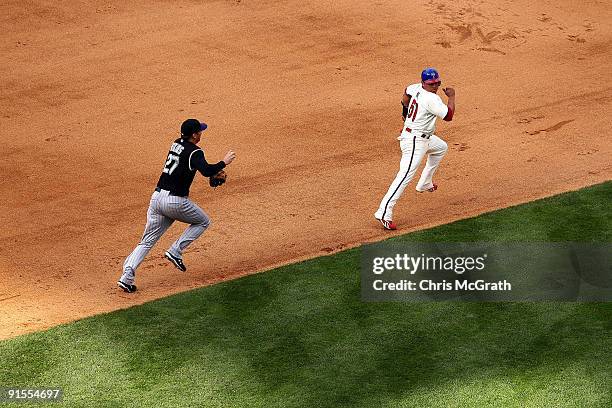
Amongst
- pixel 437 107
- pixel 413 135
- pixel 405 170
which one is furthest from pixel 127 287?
pixel 437 107

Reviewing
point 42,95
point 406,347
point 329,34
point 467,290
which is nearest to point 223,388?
point 406,347

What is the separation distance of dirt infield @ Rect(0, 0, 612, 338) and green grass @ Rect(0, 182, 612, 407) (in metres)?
0.68

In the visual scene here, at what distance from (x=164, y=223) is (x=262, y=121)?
5.15m

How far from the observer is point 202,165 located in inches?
516

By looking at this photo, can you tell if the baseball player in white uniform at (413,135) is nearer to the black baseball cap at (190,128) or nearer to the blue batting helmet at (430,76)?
the blue batting helmet at (430,76)

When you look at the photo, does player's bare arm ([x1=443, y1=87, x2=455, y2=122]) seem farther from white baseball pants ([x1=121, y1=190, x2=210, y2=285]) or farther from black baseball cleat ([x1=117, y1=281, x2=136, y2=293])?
black baseball cleat ([x1=117, y1=281, x2=136, y2=293])

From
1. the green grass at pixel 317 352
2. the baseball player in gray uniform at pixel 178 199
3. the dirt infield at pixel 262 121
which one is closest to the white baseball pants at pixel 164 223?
the baseball player in gray uniform at pixel 178 199

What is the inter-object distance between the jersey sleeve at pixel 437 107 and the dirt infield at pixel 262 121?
1.50m

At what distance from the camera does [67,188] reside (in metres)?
16.6

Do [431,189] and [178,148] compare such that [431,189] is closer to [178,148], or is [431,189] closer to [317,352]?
[178,148]

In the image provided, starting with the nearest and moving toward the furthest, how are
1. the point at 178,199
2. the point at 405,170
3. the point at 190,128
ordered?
the point at 190,128 → the point at 178,199 → the point at 405,170

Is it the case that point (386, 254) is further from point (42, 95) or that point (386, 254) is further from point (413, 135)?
point (42, 95)

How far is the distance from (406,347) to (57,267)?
4560 mm

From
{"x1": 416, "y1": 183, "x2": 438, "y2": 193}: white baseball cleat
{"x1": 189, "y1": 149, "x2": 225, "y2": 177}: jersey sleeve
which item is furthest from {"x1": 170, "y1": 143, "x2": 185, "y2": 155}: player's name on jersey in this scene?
{"x1": 416, "y1": 183, "x2": 438, "y2": 193}: white baseball cleat
